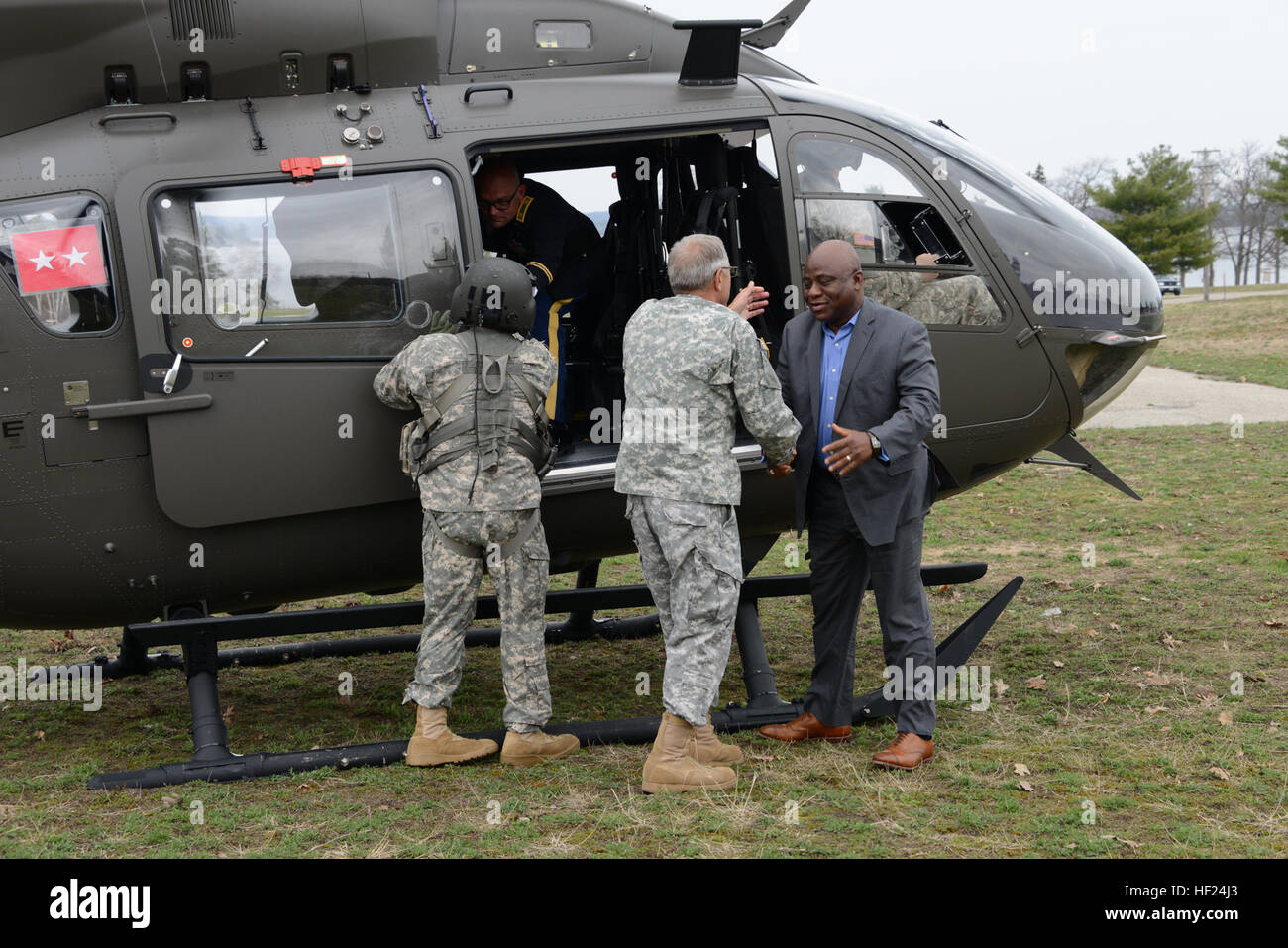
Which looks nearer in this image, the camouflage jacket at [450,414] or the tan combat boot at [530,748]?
the camouflage jacket at [450,414]

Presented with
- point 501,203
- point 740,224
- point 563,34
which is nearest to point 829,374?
point 740,224

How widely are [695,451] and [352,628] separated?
181 centimetres

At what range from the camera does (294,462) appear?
498 centimetres

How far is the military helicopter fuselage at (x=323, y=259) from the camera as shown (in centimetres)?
487

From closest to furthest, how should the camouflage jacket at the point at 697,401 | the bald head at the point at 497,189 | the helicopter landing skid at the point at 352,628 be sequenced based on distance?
the camouflage jacket at the point at 697,401, the helicopter landing skid at the point at 352,628, the bald head at the point at 497,189

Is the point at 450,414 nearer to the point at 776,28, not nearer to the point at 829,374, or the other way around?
the point at 829,374

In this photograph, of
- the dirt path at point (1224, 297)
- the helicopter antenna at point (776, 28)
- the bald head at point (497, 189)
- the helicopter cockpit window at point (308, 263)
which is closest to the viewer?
the helicopter cockpit window at point (308, 263)

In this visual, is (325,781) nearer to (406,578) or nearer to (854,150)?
(406,578)

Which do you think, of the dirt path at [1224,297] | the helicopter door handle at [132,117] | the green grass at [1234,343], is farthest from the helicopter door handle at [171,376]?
the dirt path at [1224,297]

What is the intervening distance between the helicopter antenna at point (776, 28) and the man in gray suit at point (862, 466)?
1942 millimetres

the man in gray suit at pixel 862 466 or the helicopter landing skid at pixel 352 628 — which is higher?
the man in gray suit at pixel 862 466

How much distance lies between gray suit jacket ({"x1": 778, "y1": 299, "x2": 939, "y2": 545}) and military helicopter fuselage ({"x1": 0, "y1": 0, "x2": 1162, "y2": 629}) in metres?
0.66

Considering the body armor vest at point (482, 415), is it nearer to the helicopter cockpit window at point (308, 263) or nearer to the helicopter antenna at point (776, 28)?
the helicopter cockpit window at point (308, 263)

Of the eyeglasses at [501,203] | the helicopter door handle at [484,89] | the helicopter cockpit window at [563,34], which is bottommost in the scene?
the eyeglasses at [501,203]
